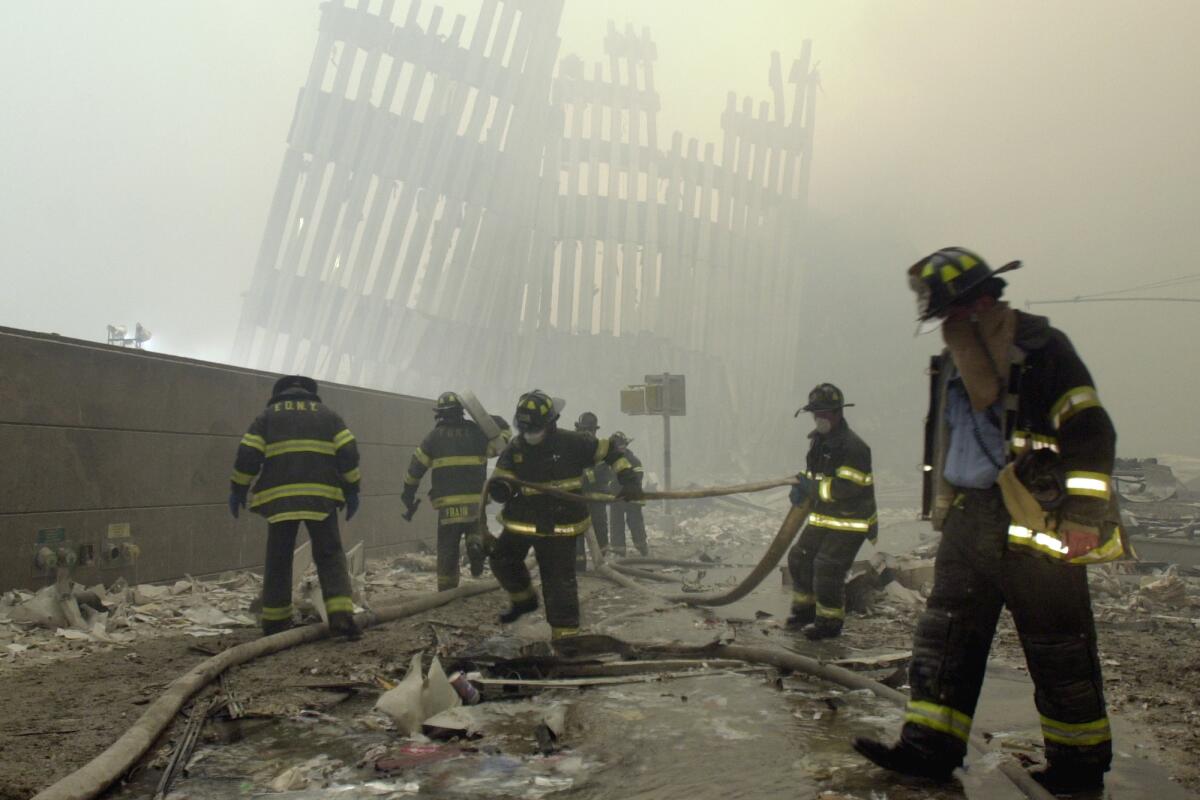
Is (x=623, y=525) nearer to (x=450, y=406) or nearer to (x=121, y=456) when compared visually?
(x=450, y=406)

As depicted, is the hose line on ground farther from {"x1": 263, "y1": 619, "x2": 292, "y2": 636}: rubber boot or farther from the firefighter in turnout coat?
the firefighter in turnout coat

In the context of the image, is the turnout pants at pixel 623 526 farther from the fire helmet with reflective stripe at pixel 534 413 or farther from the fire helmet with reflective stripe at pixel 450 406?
the fire helmet with reflective stripe at pixel 534 413

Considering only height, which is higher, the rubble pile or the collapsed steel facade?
the collapsed steel facade

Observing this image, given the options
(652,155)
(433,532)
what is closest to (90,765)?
(433,532)

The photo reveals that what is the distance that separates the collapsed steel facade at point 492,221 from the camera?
16.8 meters

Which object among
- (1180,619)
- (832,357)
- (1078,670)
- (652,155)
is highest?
(652,155)

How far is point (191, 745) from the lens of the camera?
11.0 feet

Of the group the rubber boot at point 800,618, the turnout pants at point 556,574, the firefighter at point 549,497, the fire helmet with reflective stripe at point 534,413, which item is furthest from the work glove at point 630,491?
the rubber boot at point 800,618

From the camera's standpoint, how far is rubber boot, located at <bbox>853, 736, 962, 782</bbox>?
2.89m

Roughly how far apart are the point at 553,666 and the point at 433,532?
8587 millimetres

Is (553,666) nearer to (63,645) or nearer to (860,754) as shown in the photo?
(860,754)

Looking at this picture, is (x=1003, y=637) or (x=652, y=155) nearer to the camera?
(x=1003, y=637)

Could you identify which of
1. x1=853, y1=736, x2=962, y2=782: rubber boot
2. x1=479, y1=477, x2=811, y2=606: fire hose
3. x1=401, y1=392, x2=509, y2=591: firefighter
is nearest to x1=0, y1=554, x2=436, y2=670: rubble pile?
x1=401, y1=392, x2=509, y2=591: firefighter

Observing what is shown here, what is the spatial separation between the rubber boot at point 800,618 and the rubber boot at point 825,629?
1.26 ft
